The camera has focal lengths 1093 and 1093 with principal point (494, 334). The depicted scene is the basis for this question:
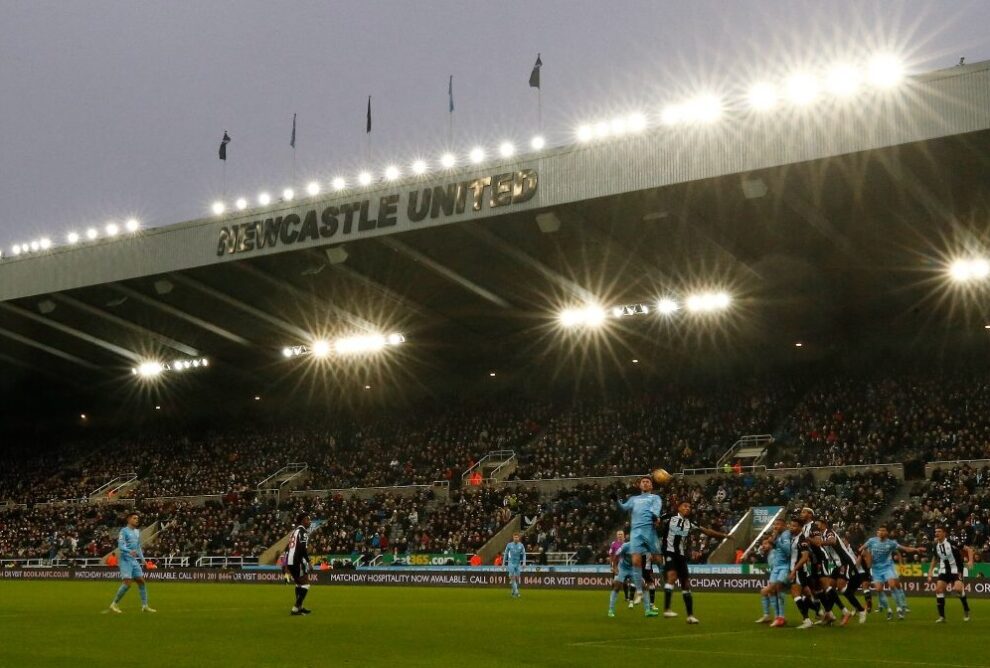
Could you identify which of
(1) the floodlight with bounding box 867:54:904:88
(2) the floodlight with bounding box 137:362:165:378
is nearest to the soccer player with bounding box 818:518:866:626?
(1) the floodlight with bounding box 867:54:904:88

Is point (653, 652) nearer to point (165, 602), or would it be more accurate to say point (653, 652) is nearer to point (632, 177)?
point (165, 602)

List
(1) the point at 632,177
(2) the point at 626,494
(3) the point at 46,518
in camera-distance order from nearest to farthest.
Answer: (1) the point at 632,177 → (2) the point at 626,494 → (3) the point at 46,518

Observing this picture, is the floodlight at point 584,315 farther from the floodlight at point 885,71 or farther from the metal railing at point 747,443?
the floodlight at point 885,71

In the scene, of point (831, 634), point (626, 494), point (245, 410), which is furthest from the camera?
point (245, 410)

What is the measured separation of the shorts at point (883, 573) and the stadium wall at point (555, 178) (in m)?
13.5

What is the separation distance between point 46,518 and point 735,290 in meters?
40.9

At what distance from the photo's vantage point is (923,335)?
164ft

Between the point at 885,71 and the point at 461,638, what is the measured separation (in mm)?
21899

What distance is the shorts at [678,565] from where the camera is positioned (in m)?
18.3

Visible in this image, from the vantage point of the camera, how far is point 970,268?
40312 millimetres

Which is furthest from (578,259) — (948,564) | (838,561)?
(838,561)

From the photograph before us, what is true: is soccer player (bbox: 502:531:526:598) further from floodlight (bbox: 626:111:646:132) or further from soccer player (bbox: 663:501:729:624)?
floodlight (bbox: 626:111:646:132)

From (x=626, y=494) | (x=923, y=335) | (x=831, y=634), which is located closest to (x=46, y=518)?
(x=626, y=494)

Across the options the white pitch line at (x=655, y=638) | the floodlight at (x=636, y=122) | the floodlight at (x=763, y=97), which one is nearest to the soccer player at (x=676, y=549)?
the white pitch line at (x=655, y=638)
